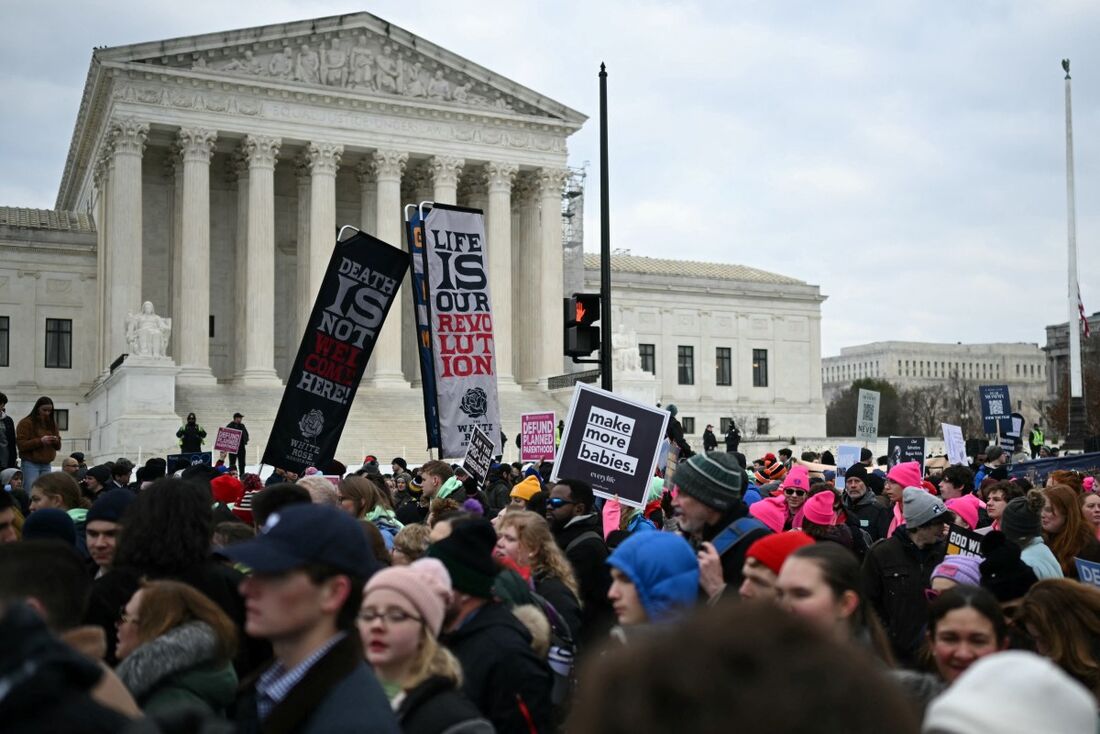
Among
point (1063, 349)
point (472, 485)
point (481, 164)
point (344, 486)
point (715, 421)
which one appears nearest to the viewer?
point (344, 486)

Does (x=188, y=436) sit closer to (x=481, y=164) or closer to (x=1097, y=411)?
(x=481, y=164)

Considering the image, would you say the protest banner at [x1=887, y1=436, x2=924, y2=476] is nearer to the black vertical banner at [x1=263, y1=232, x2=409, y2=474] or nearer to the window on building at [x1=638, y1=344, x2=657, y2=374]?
the black vertical banner at [x1=263, y1=232, x2=409, y2=474]

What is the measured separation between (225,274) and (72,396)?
836 cm

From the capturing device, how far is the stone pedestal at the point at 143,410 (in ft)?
135

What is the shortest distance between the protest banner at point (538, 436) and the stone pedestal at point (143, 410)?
24.4 meters

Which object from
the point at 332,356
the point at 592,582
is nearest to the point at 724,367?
the point at 332,356

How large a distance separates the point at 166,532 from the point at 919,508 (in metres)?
5.03

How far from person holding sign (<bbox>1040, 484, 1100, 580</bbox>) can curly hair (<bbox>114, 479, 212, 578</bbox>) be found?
5.71 m

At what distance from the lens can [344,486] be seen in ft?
30.9

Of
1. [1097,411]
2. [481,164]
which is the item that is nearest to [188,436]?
[481,164]

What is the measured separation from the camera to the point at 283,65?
164 feet

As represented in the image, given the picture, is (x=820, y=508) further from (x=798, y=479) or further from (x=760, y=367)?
(x=760, y=367)

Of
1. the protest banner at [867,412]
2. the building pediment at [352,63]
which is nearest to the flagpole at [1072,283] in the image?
the protest banner at [867,412]

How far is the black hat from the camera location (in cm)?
513
